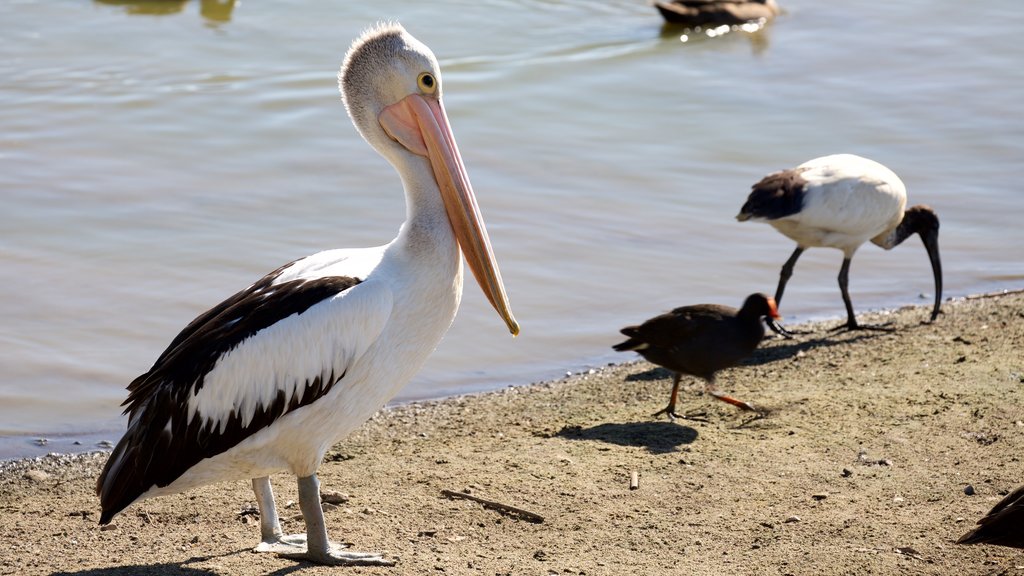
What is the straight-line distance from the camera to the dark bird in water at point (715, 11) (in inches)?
680

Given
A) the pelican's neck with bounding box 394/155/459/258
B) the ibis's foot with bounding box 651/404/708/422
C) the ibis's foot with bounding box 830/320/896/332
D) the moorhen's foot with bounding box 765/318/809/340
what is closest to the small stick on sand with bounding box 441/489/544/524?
the pelican's neck with bounding box 394/155/459/258

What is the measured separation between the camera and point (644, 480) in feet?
18.5

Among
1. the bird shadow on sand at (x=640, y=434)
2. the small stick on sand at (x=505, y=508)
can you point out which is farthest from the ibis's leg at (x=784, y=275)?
the small stick on sand at (x=505, y=508)

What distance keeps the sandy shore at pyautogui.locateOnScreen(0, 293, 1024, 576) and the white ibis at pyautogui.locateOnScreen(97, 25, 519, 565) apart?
303 millimetres

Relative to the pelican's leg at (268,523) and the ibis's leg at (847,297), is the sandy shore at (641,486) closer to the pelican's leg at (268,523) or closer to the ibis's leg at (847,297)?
the pelican's leg at (268,523)

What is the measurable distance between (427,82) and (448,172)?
0.37m

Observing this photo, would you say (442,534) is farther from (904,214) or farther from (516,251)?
(904,214)

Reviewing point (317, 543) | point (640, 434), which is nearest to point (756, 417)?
point (640, 434)

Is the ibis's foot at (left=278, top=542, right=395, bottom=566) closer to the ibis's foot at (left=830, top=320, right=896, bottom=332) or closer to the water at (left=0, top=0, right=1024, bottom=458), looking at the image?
the water at (left=0, top=0, right=1024, bottom=458)

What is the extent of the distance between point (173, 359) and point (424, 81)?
1.47 m

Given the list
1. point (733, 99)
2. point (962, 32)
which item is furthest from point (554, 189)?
point (962, 32)

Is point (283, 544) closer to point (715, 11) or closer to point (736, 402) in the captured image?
point (736, 402)

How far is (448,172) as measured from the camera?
4.99 metres

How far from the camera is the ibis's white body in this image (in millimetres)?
8297
